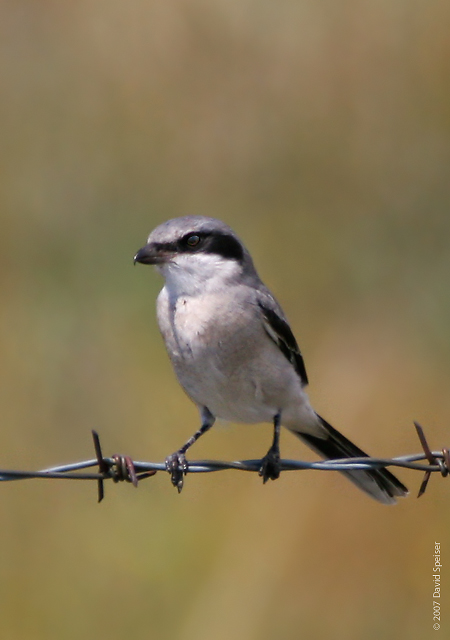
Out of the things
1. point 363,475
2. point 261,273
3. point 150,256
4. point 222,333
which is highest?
point 150,256

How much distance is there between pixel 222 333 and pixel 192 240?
494 millimetres

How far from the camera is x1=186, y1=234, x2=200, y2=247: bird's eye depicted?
16.1 feet

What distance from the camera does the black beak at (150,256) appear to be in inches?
187

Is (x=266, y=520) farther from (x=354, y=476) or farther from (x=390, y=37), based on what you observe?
(x=390, y=37)

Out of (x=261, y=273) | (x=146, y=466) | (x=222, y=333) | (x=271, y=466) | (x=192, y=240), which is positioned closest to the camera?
(x=146, y=466)

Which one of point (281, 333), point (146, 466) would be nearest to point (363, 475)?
point (281, 333)

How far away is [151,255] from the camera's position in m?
4.77

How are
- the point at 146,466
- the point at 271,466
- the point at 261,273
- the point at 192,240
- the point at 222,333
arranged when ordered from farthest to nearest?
the point at 261,273 < the point at 192,240 < the point at 222,333 < the point at 271,466 < the point at 146,466

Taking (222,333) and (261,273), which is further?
(261,273)

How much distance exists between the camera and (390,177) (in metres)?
8.51

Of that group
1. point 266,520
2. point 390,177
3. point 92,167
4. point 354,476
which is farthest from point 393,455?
point 92,167

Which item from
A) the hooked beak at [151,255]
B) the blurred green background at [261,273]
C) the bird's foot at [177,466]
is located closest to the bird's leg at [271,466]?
the bird's foot at [177,466]

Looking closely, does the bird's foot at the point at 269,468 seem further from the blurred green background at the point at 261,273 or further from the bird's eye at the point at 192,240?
the blurred green background at the point at 261,273

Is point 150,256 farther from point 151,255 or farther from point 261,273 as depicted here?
point 261,273
